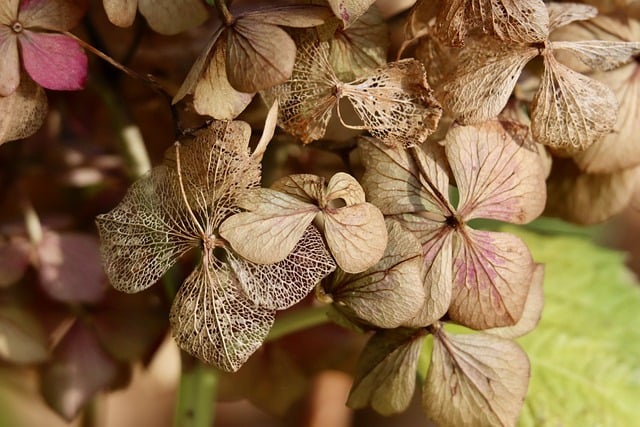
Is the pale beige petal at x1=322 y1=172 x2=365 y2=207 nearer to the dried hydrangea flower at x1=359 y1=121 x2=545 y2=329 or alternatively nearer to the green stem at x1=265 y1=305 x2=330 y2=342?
the dried hydrangea flower at x1=359 y1=121 x2=545 y2=329

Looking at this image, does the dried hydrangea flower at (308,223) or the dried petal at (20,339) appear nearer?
the dried hydrangea flower at (308,223)

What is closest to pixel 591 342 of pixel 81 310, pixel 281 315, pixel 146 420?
pixel 281 315

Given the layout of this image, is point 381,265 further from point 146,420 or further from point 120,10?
point 146,420

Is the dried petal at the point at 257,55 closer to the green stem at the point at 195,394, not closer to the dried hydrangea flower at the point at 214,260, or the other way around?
the dried hydrangea flower at the point at 214,260

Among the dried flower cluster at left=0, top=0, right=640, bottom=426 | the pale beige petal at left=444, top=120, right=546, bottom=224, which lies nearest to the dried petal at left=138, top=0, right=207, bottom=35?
the dried flower cluster at left=0, top=0, right=640, bottom=426

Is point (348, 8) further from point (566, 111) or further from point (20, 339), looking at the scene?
point (20, 339)

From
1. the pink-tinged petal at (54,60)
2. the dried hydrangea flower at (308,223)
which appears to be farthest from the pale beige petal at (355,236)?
the pink-tinged petal at (54,60)

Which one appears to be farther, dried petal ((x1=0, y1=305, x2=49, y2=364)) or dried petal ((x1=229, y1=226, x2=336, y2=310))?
dried petal ((x1=0, y1=305, x2=49, y2=364))
